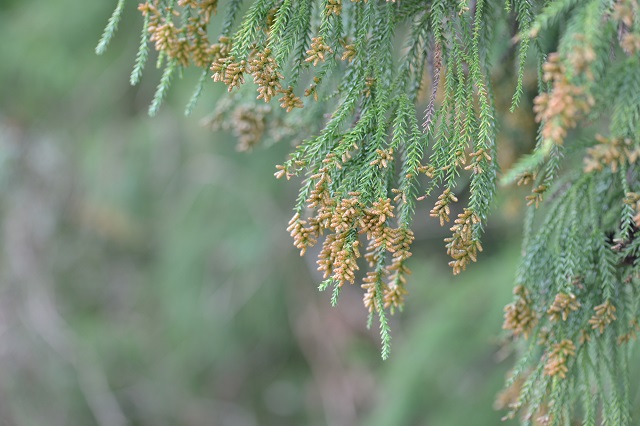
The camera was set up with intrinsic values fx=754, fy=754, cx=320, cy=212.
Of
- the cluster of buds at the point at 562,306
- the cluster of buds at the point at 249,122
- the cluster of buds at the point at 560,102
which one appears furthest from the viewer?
the cluster of buds at the point at 249,122

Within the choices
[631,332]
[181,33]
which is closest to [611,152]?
[631,332]

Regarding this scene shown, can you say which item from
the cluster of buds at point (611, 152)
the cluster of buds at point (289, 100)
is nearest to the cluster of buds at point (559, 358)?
the cluster of buds at point (611, 152)

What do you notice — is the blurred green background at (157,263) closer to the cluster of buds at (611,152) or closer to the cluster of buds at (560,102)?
the cluster of buds at (611,152)

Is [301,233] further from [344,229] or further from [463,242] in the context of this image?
[463,242]

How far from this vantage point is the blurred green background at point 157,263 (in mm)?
4074

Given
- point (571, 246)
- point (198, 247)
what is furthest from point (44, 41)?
point (571, 246)

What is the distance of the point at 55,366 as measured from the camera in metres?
4.48

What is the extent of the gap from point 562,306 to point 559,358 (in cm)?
9

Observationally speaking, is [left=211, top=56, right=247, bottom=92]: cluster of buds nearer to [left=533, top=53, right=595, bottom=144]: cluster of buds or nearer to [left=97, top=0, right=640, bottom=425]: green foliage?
[left=97, top=0, right=640, bottom=425]: green foliage

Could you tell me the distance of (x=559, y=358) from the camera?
1.30 m

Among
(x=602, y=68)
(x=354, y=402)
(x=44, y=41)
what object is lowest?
(x=354, y=402)

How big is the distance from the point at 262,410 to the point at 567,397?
4.56m

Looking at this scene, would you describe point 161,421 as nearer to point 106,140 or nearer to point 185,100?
point 106,140

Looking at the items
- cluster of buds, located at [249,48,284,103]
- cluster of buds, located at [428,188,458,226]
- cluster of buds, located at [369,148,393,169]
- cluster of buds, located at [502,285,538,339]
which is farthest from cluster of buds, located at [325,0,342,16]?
cluster of buds, located at [502,285,538,339]
